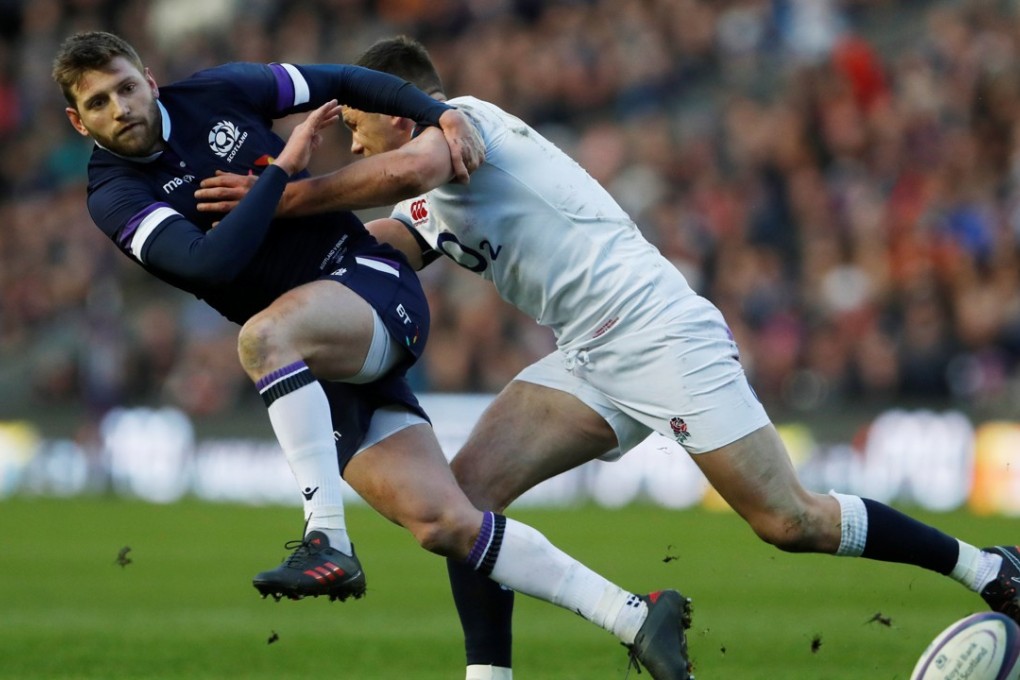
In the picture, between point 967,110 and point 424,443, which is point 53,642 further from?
point 967,110

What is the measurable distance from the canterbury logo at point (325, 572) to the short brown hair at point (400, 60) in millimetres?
2034

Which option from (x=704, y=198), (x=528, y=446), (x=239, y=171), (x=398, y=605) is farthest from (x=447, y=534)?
(x=704, y=198)

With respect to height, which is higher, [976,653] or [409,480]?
[409,480]

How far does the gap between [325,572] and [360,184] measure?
141cm

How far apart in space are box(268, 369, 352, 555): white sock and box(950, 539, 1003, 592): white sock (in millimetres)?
2404

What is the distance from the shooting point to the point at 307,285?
574 cm

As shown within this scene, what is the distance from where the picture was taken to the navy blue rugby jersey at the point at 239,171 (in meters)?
5.60

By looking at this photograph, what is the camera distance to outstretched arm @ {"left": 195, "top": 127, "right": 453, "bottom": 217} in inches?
225

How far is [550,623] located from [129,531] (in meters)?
6.09

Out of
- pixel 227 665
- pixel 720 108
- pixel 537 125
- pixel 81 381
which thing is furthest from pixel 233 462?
pixel 227 665

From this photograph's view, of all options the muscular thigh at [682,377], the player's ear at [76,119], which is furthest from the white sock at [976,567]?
the player's ear at [76,119]

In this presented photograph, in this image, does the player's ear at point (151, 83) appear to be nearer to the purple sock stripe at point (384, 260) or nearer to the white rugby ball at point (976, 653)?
the purple sock stripe at point (384, 260)

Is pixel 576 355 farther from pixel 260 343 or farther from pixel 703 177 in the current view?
pixel 703 177

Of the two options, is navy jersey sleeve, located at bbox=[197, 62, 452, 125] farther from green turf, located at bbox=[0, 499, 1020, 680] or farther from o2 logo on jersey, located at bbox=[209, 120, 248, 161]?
green turf, located at bbox=[0, 499, 1020, 680]
